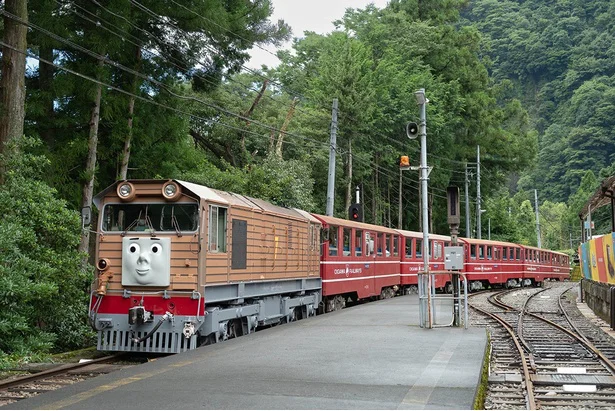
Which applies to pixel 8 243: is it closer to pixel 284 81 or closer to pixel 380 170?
pixel 380 170

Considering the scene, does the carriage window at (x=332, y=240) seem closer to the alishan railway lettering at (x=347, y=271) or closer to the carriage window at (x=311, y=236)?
the alishan railway lettering at (x=347, y=271)

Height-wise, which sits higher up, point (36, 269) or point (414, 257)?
point (414, 257)

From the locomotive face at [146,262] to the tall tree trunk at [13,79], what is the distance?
173 inches

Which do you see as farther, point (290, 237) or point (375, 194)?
point (375, 194)

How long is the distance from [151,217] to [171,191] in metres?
0.62

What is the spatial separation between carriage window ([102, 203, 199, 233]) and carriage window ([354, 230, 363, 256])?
11185 mm

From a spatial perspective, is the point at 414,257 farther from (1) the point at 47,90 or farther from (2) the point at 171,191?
(2) the point at 171,191

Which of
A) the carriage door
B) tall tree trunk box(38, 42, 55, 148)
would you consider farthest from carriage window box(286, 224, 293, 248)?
tall tree trunk box(38, 42, 55, 148)

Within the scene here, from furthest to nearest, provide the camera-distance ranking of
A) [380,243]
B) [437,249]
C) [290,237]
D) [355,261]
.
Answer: [437,249] < [380,243] < [355,261] < [290,237]

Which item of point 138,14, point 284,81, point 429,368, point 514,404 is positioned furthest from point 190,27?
point 284,81

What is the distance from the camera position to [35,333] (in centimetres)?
1383

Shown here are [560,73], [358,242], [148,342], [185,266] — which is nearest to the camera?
[148,342]

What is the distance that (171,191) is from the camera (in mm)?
12797

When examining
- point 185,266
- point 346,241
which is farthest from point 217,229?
point 346,241
